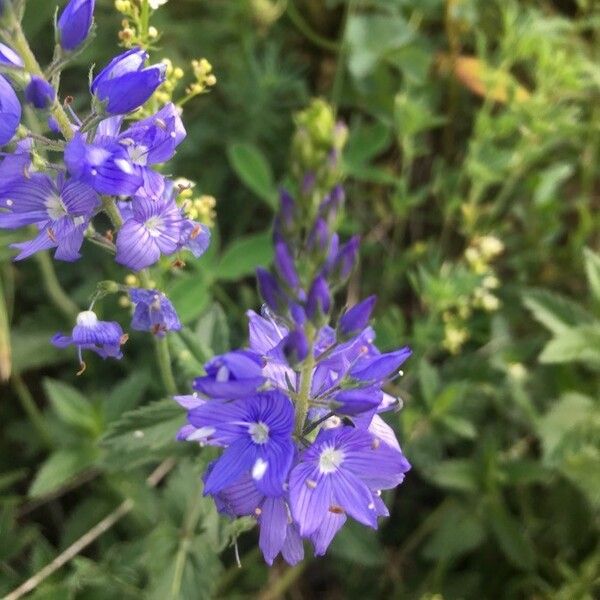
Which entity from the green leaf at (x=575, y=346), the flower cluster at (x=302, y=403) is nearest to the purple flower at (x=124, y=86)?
the flower cluster at (x=302, y=403)

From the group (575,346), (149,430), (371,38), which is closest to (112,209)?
(149,430)

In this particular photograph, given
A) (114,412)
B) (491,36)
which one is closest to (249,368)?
(114,412)

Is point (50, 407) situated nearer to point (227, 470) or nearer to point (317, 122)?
point (227, 470)

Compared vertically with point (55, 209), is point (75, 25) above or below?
above

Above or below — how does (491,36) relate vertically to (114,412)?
above

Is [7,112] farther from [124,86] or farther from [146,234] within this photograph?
[146,234]

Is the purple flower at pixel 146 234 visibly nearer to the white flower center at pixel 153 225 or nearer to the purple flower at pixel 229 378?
the white flower center at pixel 153 225
